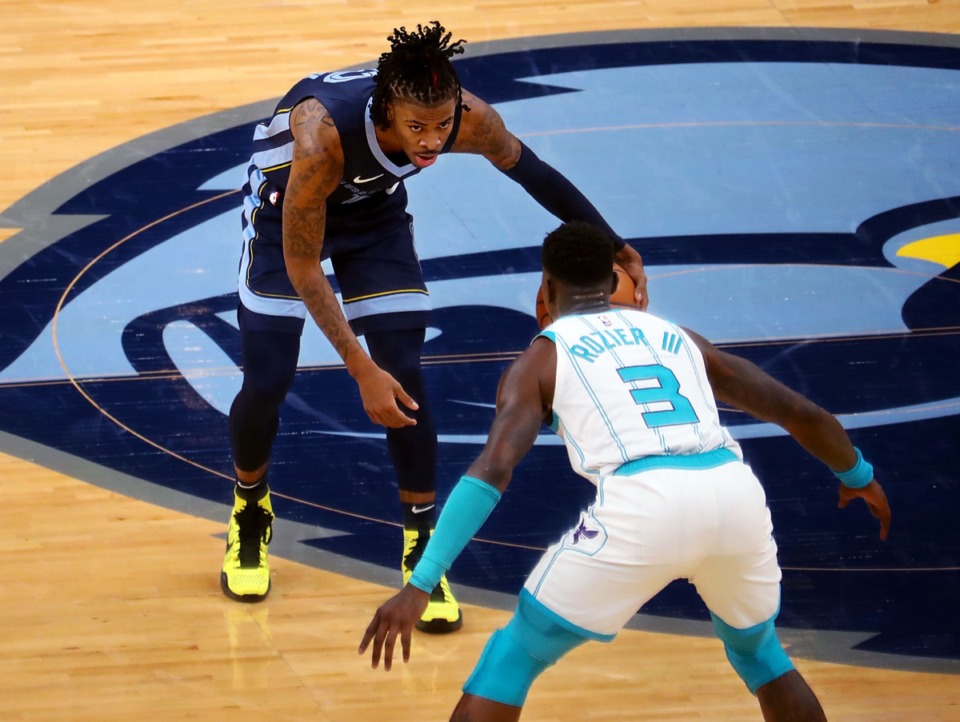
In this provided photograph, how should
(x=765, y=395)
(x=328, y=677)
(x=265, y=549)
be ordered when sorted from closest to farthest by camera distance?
(x=765, y=395) < (x=328, y=677) < (x=265, y=549)

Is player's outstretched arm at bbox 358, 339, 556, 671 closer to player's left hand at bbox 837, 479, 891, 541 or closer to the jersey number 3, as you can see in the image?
the jersey number 3

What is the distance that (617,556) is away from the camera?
3172 mm

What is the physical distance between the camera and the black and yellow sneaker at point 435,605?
4.43 metres

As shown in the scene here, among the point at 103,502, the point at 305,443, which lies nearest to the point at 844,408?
the point at 305,443

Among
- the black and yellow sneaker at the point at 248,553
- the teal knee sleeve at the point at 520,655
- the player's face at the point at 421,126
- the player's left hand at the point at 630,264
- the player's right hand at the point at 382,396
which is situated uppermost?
the player's face at the point at 421,126

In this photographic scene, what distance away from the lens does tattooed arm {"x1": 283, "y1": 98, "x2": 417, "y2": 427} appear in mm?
3934

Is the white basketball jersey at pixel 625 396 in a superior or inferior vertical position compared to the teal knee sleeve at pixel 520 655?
superior

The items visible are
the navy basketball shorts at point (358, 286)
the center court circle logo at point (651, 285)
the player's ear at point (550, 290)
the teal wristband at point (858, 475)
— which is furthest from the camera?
the center court circle logo at point (651, 285)

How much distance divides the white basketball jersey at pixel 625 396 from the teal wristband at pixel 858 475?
0.43m

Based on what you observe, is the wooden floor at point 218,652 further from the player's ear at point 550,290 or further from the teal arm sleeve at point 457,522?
the player's ear at point 550,290

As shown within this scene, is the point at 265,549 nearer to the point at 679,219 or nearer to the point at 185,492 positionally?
the point at 185,492

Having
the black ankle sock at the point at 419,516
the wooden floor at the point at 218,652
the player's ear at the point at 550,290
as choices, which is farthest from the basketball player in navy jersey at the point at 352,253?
the player's ear at the point at 550,290

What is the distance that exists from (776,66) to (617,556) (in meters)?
5.74

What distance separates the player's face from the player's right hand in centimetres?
58
